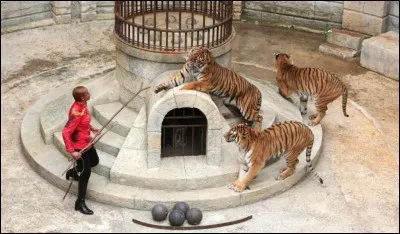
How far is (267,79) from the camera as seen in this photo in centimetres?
1385

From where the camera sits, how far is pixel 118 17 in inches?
432

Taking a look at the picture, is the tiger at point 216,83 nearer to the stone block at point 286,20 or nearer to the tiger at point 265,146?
the tiger at point 265,146

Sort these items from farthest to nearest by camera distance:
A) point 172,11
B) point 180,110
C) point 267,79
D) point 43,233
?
point 267,79 → point 172,11 → point 180,110 → point 43,233

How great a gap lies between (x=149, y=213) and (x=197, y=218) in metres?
0.67

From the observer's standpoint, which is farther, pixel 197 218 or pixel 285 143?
pixel 285 143

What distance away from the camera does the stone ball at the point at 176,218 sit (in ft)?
30.0

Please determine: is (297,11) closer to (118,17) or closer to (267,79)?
(267,79)

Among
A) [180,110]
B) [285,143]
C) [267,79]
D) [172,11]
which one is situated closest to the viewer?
[285,143]

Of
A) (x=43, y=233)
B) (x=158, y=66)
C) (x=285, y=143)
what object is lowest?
(x=43, y=233)

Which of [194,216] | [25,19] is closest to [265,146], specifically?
[194,216]

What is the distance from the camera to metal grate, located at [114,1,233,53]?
1060 centimetres

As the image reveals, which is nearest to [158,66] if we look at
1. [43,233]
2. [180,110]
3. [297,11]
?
[180,110]

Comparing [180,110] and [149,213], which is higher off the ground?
[180,110]

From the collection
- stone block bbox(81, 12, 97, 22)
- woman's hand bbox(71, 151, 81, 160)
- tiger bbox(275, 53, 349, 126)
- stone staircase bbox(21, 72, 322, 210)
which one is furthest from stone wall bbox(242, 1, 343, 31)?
woman's hand bbox(71, 151, 81, 160)
